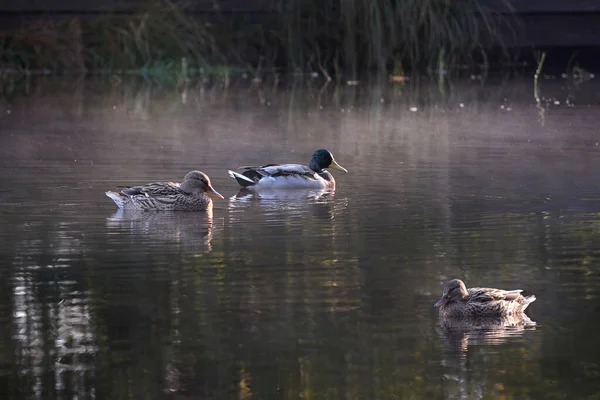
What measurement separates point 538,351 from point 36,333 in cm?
248

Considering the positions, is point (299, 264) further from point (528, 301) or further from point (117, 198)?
point (117, 198)

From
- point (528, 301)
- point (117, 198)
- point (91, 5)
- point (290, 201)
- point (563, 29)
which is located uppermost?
point (91, 5)

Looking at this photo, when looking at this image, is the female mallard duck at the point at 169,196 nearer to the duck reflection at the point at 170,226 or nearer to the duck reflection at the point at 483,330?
the duck reflection at the point at 170,226

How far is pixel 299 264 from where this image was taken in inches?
361

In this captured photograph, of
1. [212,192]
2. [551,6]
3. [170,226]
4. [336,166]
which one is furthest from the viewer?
[551,6]

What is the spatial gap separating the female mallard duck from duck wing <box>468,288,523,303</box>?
16.1ft

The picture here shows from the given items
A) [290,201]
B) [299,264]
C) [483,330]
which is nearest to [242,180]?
[290,201]

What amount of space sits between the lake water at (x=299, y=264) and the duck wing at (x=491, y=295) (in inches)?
7.7

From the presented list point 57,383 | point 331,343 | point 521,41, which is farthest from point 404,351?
point 521,41

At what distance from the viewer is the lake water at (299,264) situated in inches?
255

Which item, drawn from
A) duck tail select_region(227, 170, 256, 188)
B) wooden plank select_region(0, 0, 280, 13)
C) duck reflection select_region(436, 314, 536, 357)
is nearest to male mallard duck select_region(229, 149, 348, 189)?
duck tail select_region(227, 170, 256, 188)

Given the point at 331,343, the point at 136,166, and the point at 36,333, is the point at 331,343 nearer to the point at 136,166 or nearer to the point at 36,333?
the point at 36,333

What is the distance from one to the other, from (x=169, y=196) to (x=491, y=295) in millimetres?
5130

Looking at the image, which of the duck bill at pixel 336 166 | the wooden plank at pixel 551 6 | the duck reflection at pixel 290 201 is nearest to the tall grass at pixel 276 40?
the wooden plank at pixel 551 6
